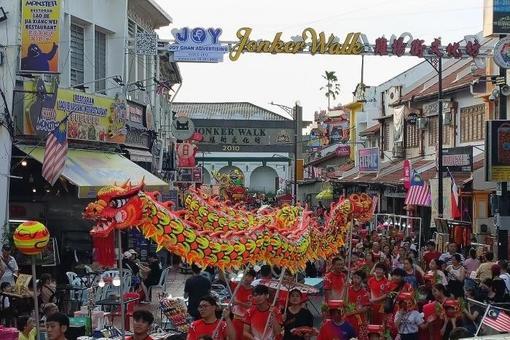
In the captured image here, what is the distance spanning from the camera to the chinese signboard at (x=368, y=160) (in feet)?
141

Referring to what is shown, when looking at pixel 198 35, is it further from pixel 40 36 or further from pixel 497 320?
pixel 497 320

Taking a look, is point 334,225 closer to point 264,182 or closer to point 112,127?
point 112,127

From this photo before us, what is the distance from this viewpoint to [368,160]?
146ft

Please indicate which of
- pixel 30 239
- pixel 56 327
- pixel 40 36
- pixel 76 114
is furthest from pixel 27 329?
pixel 76 114

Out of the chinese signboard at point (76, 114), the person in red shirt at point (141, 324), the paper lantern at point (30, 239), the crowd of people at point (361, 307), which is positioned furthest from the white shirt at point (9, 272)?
the person in red shirt at point (141, 324)

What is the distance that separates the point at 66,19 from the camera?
2420 centimetres

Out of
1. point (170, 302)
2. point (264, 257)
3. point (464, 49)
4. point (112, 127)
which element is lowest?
point (170, 302)

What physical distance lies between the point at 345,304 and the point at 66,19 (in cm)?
1453

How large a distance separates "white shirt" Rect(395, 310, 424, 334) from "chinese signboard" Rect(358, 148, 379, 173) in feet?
103

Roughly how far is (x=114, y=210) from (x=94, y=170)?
1323 cm

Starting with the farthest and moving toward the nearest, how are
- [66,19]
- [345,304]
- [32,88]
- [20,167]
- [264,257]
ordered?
[66,19]
[20,167]
[32,88]
[345,304]
[264,257]

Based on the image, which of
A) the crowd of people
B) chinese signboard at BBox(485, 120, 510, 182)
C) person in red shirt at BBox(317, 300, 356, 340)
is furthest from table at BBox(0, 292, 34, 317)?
chinese signboard at BBox(485, 120, 510, 182)

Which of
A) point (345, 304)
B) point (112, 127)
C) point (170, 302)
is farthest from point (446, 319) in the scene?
point (112, 127)

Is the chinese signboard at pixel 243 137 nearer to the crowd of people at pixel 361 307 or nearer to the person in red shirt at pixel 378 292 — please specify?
the crowd of people at pixel 361 307
